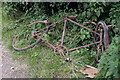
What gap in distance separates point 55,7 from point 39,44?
1.33 metres

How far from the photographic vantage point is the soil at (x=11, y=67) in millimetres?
3682

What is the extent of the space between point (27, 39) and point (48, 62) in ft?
4.13

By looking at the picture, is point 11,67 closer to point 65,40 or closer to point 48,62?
point 48,62

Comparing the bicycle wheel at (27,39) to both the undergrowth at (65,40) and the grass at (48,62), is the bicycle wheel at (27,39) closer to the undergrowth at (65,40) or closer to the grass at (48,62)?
the undergrowth at (65,40)

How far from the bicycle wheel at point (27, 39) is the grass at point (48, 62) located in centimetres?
15

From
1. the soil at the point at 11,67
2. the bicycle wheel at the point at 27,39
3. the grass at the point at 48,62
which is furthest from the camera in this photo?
the bicycle wheel at the point at 27,39

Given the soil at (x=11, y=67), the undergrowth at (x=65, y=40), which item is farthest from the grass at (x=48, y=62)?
the soil at (x=11, y=67)

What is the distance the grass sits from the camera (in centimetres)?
348

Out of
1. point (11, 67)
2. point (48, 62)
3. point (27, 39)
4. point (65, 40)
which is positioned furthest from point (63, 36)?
point (11, 67)

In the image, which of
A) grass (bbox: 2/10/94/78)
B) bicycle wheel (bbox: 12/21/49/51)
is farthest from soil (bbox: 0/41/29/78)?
bicycle wheel (bbox: 12/21/49/51)

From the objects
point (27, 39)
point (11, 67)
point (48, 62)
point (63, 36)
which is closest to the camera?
point (48, 62)

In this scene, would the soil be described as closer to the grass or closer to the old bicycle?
the grass

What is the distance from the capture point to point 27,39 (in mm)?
4660

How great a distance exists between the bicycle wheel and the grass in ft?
0.48
